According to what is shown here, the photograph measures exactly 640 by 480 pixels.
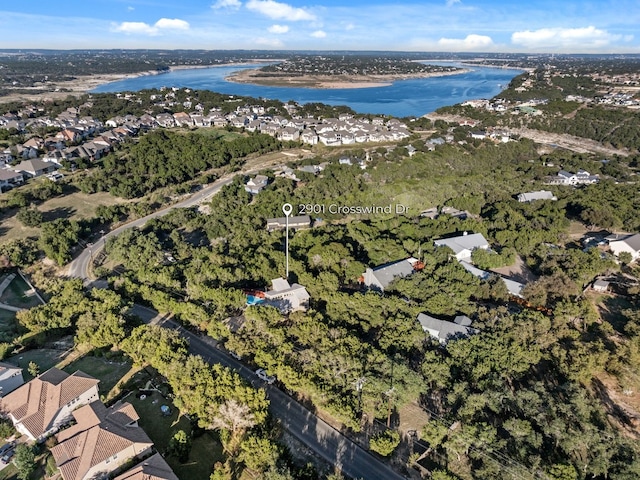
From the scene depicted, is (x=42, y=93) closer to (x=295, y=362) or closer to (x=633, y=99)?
(x=295, y=362)

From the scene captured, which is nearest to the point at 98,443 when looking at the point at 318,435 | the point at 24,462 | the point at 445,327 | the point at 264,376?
the point at 24,462

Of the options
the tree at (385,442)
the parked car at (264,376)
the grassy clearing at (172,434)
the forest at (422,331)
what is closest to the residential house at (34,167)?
the forest at (422,331)

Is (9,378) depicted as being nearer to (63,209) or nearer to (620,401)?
(63,209)

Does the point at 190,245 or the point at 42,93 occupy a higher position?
the point at 42,93

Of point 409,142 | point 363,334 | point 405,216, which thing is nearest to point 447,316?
point 363,334

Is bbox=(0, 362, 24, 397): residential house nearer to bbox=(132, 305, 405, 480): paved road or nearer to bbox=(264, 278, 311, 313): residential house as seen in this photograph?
bbox=(132, 305, 405, 480): paved road

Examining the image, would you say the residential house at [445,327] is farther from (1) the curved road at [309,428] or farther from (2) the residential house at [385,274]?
(1) the curved road at [309,428]
